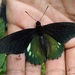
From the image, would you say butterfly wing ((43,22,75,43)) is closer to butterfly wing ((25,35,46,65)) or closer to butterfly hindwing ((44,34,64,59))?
butterfly hindwing ((44,34,64,59))

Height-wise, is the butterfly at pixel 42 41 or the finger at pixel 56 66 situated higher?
the butterfly at pixel 42 41

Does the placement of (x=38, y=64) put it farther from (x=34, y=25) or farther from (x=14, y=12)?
(x=14, y=12)

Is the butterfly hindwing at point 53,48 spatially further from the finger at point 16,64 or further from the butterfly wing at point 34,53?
the finger at point 16,64

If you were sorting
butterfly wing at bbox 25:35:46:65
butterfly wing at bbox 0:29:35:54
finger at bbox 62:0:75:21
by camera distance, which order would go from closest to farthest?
butterfly wing at bbox 0:29:35:54 → butterfly wing at bbox 25:35:46:65 → finger at bbox 62:0:75:21

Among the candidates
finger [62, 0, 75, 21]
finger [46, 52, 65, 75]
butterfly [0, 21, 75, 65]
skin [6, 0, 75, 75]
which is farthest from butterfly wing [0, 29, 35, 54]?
finger [62, 0, 75, 21]

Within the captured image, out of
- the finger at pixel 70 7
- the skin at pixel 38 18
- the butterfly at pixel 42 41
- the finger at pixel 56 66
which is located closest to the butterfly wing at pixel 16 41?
the butterfly at pixel 42 41

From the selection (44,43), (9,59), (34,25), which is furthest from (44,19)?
(9,59)

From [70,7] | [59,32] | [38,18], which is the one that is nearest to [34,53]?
[59,32]
